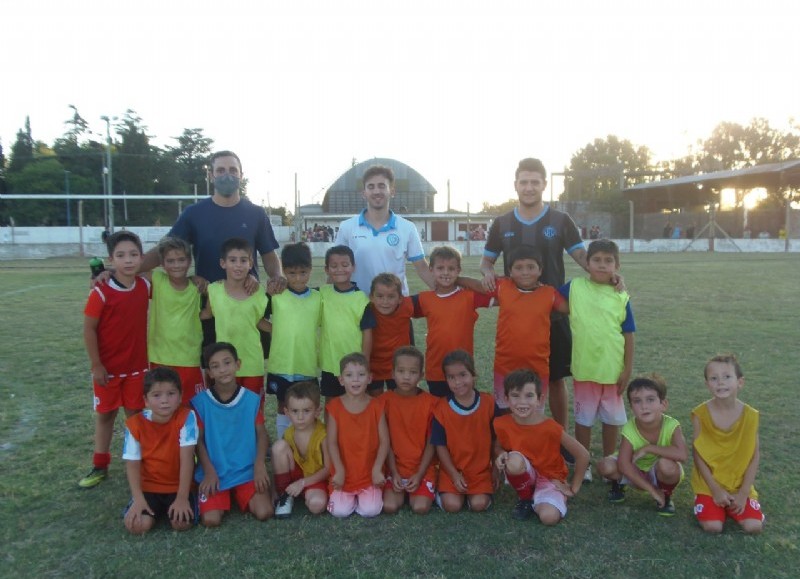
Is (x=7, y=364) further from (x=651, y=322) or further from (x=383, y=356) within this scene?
(x=651, y=322)

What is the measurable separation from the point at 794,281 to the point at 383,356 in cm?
1398

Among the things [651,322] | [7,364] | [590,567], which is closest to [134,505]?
[590,567]

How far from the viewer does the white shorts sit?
388 centimetres

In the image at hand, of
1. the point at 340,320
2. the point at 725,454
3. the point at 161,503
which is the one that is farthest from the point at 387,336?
the point at 725,454

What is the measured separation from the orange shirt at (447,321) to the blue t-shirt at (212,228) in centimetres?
127

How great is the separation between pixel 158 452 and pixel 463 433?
169 centimetres

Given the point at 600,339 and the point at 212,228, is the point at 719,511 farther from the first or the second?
the point at 212,228

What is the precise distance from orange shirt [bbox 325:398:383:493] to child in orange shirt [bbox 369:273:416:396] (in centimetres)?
45

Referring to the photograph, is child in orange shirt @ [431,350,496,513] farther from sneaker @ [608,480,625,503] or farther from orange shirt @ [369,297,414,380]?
sneaker @ [608,480,625,503]

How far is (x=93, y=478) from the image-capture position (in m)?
3.82

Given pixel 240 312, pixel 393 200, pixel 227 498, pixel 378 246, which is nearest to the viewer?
pixel 227 498

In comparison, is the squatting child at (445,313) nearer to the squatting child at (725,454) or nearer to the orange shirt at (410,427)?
the orange shirt at (410,427)

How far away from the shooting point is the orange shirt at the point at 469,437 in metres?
3.62

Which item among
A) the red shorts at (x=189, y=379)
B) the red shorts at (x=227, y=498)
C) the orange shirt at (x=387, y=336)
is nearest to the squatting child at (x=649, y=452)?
the orange shirt at (x=387, y=336)
